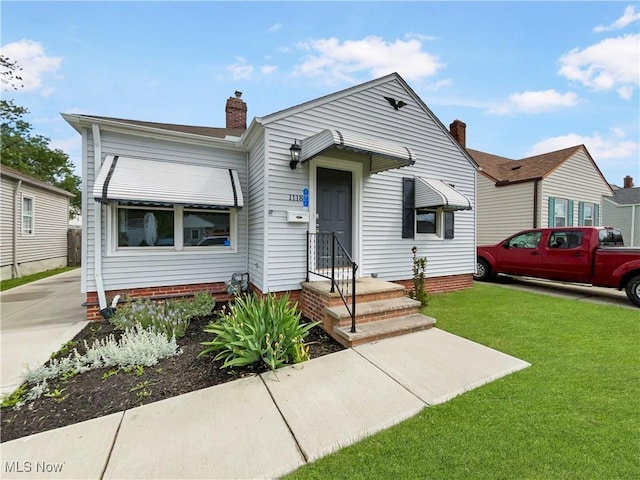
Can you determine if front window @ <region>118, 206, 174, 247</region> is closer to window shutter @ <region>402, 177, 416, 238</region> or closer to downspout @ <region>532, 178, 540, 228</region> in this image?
window shutter @ <region>402, 177, 416, 238</region>

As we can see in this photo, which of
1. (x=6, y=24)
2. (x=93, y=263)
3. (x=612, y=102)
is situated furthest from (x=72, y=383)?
(x=612, y=102)

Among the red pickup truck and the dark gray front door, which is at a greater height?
the dark gray front door

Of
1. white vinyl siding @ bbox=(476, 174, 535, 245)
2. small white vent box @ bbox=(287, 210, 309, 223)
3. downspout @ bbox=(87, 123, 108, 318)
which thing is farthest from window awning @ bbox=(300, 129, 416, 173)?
white vinyl siding @ bbox=(476, 174, 535, 245)

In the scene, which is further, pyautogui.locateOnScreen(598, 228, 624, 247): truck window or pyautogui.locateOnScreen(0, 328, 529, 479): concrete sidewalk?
pyautogui.locateOnScreen(598, 228, 624, 247): truck window

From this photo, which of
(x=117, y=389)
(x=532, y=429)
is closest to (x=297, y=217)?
(x=117, y=389)

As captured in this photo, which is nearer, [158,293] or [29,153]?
[158,293]

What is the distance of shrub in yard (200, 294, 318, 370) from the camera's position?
3314 millimetres

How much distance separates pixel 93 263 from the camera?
203 inches

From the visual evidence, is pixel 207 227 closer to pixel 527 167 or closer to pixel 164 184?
pixel 164 184

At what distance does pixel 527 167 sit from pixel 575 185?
2291mm

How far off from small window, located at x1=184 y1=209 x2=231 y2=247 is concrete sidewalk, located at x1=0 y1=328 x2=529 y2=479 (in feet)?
12.3

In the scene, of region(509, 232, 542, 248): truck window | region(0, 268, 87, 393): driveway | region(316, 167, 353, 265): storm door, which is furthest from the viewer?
region(509, 232, 542, 248): truck window

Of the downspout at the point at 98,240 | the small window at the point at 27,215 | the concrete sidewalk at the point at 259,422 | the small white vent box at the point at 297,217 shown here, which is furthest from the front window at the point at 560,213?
the small window at the point at 27,215

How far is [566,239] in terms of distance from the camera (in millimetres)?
7332
